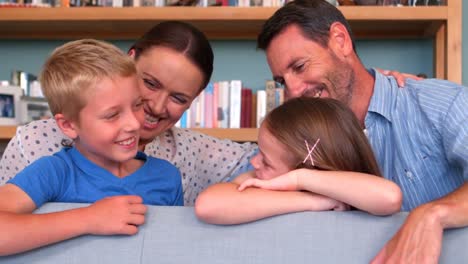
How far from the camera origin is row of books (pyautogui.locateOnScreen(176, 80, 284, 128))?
2881 millimetres

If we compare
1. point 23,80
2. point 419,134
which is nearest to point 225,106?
point 23,80

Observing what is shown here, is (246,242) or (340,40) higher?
(340,40)

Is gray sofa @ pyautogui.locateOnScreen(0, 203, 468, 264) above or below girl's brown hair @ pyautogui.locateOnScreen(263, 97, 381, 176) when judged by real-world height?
below

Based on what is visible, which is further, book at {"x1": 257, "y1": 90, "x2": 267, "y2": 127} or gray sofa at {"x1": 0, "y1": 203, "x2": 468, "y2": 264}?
book at {"x1": 257, "y1": 90, "x2": 267, "y2": 127}

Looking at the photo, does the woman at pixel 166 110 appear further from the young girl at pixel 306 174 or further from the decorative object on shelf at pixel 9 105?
the decorative object on shelf at pixel 9 105

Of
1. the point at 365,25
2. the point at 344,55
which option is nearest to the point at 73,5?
the point at 365,25

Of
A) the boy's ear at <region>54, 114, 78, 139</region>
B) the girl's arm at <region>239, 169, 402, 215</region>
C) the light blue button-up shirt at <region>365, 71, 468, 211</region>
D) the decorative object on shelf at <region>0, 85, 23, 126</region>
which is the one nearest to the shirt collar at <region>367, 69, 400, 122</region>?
the light blue button-up shirt at <region>365, 71, 468, 211</region>

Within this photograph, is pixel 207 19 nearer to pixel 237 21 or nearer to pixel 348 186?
pixel 237 21

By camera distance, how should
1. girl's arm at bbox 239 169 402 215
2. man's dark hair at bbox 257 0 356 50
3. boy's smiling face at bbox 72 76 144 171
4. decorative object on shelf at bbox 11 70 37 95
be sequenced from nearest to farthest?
girl's arm at bbox 239 169 402 215 → boy's smiling face at bbox 72 76 144 171 → man's dark hair at bbox 257 0 356 50 → decorative object on shelf at bbox 11 70 37 95

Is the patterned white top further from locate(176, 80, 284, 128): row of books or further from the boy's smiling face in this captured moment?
locate(176, 80, 284, 128): row of books

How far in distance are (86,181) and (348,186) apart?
0.57m

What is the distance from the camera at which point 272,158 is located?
1373mm

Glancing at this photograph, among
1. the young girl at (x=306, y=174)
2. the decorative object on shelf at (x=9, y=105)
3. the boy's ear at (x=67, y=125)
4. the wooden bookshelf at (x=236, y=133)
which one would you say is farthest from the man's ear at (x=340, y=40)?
the decorative object on shelf at (x=9, y=105)

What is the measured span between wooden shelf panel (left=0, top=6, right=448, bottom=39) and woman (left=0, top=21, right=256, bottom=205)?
3.04ft
